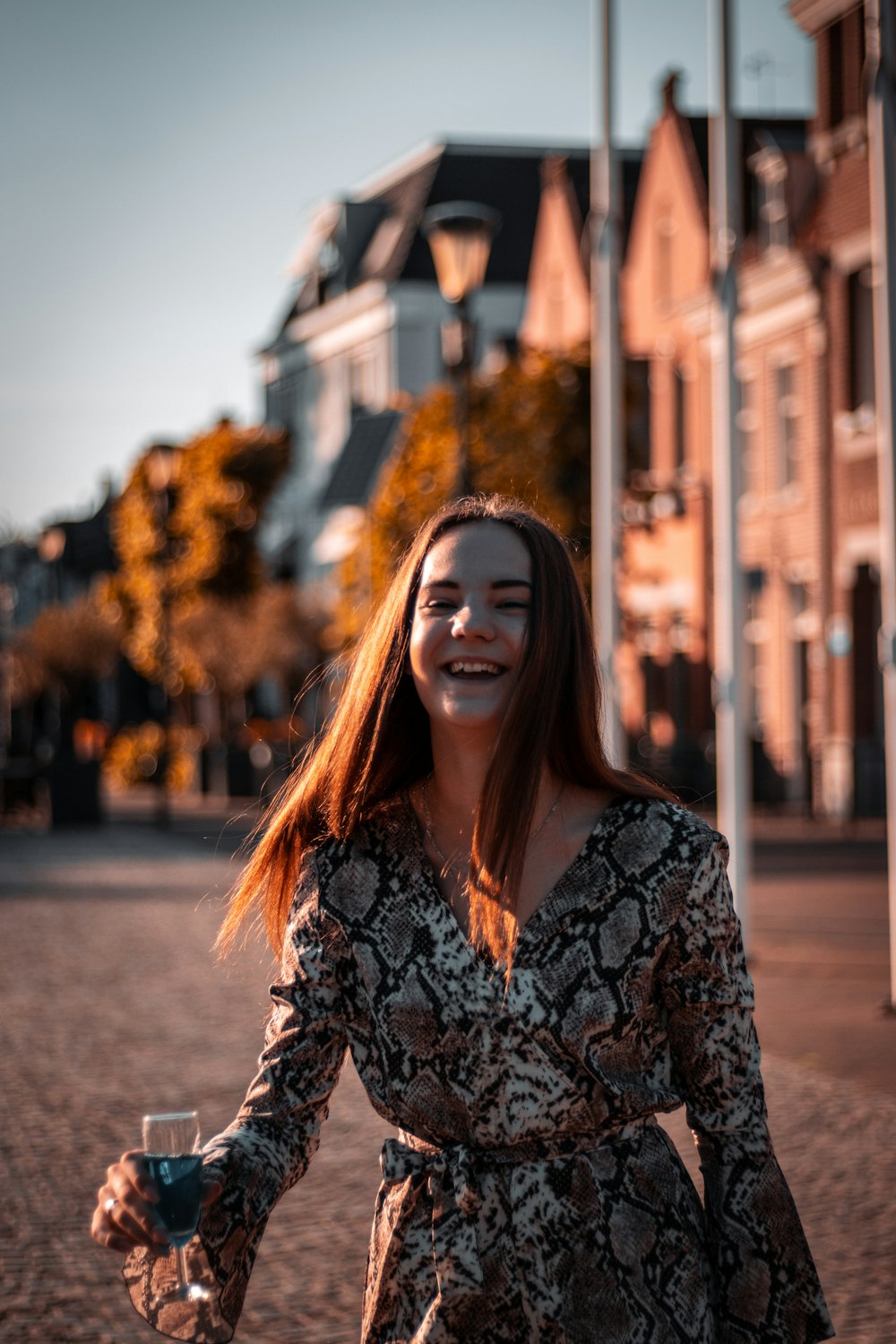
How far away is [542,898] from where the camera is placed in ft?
8.67

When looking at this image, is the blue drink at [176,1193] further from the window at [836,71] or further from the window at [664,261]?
the window at [664,261]

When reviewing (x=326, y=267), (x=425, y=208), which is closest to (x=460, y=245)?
(x=425, y=208)

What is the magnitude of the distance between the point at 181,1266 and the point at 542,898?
665mm

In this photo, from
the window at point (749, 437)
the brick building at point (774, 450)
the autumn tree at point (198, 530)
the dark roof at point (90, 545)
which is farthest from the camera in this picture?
the dark roof at point (90, 545)

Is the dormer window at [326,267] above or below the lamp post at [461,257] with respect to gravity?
above

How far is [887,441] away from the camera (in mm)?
10484

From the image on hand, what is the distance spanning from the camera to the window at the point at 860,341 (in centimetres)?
2723

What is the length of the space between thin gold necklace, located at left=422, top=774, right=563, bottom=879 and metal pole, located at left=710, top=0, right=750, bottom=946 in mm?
9816

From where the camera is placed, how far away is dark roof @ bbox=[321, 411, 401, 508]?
4897 cm

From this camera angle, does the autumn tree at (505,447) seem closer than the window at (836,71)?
No

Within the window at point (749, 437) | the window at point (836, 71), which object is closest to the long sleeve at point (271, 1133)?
the window at point (836, 71)

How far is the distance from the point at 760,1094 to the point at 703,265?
31.9 meters

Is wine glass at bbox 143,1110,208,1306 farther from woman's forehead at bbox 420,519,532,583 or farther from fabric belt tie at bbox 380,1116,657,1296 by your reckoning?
woman's forehead at bbox 420,519,532,583

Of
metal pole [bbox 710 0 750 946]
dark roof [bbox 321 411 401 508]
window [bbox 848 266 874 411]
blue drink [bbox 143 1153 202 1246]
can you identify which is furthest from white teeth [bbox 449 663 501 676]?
dark roof [bbox 321 411 401 508]
